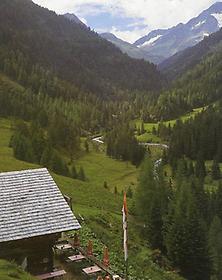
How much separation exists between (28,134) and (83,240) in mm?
100677

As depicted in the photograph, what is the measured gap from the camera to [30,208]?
26656 mm

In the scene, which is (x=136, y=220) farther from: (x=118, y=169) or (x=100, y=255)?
(x=118, y=169)

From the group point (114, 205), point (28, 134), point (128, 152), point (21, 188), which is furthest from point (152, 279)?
point (128, 152)

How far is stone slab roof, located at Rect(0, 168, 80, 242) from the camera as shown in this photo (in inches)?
1002

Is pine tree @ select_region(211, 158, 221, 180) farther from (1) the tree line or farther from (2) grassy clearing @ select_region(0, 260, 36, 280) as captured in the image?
(2) grassy clearing @ select_region(0, 260, 36, 280)

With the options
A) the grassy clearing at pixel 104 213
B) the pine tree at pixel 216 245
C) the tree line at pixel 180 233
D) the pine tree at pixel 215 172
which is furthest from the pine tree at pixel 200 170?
the tree line at pixel 180 233

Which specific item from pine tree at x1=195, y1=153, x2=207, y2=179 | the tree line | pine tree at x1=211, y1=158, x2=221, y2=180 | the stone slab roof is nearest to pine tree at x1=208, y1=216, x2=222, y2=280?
the tree line

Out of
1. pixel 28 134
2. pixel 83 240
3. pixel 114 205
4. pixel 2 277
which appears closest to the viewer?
pixel 2 277

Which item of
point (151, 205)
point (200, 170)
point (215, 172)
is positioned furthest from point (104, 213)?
point (215, 172)

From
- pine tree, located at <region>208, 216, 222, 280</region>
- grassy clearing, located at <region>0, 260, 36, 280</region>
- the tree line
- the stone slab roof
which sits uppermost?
the stone slab roof

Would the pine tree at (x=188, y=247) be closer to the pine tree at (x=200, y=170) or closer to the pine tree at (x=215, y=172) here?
the pine tree at (x=200, y=170)

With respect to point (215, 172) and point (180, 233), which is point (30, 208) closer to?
point (180, 233)

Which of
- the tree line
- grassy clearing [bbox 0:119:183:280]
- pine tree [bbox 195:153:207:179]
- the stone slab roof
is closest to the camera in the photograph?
the stone slab roof

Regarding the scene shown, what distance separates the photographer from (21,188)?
27.8m
